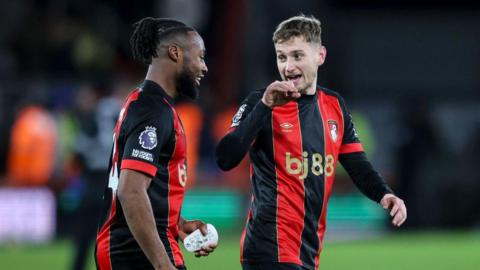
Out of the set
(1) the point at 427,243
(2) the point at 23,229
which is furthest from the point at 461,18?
(2) the point at 23,229

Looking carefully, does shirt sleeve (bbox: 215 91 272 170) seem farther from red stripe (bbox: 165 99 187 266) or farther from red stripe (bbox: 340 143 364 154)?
red stripe (bbox: 340 143 364 154)

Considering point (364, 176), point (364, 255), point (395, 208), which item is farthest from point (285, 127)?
point (364, 255)

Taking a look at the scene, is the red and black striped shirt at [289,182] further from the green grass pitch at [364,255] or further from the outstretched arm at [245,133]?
the green grass pitch at [364,255]

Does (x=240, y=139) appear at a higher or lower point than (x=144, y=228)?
higher

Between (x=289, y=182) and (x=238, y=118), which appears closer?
(x=238, y=118)

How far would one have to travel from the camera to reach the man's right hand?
5.96 m

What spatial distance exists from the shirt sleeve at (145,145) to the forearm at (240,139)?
0.55 m

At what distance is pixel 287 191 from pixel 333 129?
0.50 meters

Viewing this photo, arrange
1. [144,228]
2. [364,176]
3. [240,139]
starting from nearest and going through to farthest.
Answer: [144,228]
[240,139]
[364,176]

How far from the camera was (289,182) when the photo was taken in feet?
21.2

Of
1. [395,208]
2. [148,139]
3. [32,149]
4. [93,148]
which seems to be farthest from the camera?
[32,149]

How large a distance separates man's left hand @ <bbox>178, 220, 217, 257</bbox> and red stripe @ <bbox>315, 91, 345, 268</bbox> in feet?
2.42

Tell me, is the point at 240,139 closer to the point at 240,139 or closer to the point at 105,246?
the point at 240,139

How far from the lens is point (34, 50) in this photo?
66.1ft
